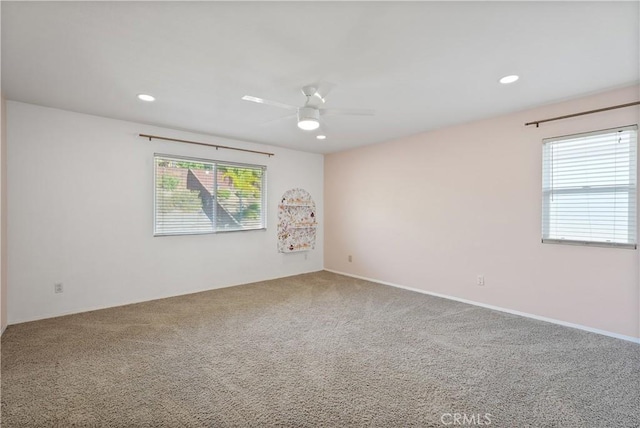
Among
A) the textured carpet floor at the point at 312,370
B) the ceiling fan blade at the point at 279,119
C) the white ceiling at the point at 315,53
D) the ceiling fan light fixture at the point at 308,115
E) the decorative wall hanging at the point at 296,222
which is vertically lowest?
the textured carpet floor at the point at 312,370

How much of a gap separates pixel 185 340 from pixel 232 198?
8.32 ft

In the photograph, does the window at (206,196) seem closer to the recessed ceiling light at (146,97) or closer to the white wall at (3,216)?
the recessed ceiling light at (146,97)

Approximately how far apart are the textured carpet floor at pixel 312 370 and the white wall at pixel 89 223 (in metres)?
0.39

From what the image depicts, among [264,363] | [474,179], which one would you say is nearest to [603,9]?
[474,179]

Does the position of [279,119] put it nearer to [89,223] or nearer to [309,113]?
[309,113]

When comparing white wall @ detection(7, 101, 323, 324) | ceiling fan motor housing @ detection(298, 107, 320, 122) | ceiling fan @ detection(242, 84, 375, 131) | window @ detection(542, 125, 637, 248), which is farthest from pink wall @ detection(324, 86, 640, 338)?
white wall @ detection(7, 101, 323, 324)

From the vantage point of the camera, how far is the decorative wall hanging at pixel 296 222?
549 centimetres

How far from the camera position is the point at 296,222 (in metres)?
5.70

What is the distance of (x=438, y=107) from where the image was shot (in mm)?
3348

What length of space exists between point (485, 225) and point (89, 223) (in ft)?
16.6

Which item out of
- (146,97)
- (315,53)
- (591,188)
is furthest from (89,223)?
(591,188)

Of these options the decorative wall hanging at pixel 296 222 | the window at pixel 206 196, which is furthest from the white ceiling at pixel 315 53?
the decorative wall hanging at pixel 296 222

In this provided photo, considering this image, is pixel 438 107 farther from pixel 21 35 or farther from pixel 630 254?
pixel 21 35

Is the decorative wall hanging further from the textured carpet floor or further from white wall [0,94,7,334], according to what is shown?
white wall [0,94,7,334]
